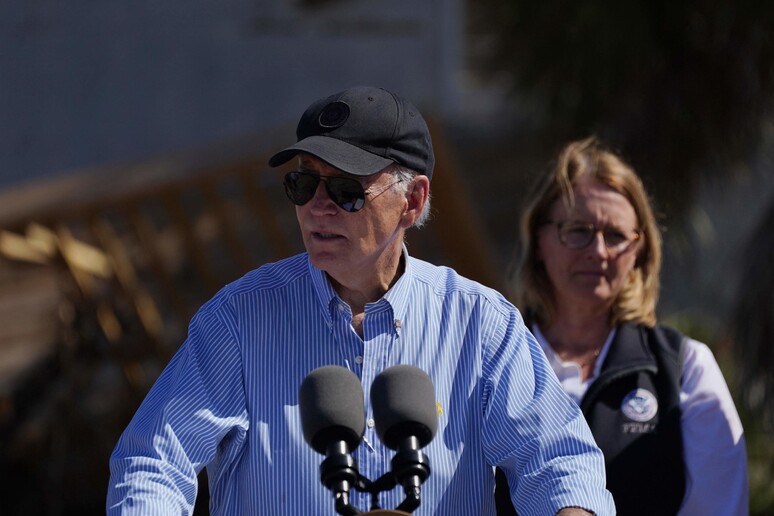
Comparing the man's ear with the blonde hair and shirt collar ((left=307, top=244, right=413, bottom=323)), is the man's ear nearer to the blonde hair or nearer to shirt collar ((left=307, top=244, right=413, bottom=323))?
shirt collar ((left=307, top=244, right=413, bottom=323))

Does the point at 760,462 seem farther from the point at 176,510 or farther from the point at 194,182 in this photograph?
the point at 176,510

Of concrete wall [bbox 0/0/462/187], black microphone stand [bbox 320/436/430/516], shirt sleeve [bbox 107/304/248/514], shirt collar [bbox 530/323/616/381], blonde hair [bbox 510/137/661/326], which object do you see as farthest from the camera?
concrete wall [bbox 0/0/462/187]

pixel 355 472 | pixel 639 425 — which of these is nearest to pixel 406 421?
pixel 355 472

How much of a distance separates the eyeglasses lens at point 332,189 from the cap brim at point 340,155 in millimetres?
47

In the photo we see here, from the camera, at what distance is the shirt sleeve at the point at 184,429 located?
2.21 metres

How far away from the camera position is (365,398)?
2.36 m

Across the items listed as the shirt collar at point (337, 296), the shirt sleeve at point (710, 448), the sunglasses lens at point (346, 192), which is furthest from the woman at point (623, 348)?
the sunglasses lens at point (346, 192)

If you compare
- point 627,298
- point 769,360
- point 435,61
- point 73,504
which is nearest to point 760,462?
point 769,360

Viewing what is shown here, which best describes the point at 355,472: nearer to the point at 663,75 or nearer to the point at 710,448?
the point at 710,448

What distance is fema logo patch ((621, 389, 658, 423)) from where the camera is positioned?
10.6 feet

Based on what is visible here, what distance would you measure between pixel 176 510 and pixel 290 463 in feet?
0.78

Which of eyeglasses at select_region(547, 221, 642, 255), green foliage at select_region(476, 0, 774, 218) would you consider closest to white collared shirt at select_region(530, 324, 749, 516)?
eyeglasses at select_region(547, 221, 642, 255)

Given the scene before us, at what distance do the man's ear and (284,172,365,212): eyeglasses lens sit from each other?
16cm

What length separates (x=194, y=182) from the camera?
625cm
